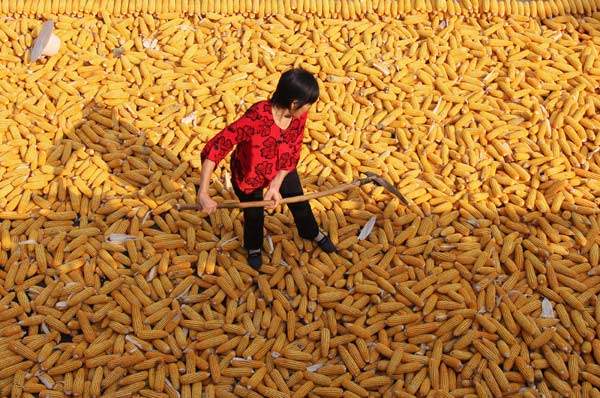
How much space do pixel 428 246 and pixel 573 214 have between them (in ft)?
3.45

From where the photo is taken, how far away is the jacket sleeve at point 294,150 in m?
3.43

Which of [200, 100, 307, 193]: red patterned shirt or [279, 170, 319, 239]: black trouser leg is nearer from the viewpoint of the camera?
[200, 100, 307, 193]: red patterned shirt

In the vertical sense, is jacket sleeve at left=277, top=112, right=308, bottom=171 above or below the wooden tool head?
above

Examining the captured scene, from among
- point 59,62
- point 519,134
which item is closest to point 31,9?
point 59,62

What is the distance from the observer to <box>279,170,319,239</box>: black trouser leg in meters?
3.82

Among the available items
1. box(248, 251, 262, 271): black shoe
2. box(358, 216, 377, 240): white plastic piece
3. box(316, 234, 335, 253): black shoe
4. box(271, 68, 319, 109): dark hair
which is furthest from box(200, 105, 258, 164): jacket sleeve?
box(358, 216, 377, 240): white plastic piece

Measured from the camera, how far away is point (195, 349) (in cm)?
371

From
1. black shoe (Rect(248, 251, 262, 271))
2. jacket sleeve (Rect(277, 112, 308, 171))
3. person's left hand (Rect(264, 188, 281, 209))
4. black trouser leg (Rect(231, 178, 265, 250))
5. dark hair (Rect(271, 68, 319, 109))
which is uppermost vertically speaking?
dark hair (Rect(271, 68, 319, 109))

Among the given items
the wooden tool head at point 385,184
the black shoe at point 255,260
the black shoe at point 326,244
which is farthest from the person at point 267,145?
the wooden tool head at point 385,184

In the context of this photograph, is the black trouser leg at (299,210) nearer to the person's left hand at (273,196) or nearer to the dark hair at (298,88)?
the person's left hand at (273,196)

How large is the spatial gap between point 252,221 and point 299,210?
32 cm

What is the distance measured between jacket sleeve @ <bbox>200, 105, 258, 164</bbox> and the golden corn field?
3.22 ft

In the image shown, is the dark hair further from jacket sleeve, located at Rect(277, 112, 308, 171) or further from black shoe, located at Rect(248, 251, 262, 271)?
black shoe, located at Rect(248, 251, 262, 271)

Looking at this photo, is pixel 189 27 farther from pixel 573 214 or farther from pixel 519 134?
pixel 573 214
